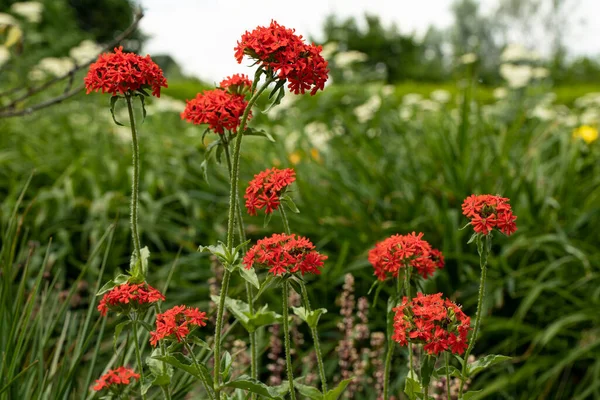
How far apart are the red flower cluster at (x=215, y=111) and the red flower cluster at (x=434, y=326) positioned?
1.78ft

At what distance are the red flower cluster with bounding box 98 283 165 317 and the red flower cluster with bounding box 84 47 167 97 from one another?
396 millimetres

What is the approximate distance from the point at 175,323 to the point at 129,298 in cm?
10

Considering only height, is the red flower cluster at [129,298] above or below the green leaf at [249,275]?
below

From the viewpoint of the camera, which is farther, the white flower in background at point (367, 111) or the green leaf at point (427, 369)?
the white flower in background at point (367, 111)

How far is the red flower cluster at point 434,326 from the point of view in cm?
127

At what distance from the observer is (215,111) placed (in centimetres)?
143

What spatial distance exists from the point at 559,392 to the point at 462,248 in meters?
0.84

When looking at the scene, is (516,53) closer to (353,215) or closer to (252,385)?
(353,215)

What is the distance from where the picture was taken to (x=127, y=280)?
1.38 metres

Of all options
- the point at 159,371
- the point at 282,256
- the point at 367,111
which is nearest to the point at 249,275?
the point at 282,256

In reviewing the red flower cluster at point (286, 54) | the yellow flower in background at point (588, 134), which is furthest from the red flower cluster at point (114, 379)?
the yellow flower in background at point (588, 134)

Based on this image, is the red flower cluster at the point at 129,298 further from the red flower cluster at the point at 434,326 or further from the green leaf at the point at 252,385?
the red flower cluster at the point at 434,326

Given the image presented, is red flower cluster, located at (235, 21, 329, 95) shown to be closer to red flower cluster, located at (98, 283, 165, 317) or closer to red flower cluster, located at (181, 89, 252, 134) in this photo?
red flower cluster, located at (181, 89, 252, 134)

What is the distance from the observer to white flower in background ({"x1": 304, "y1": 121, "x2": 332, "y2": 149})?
4.84 m
